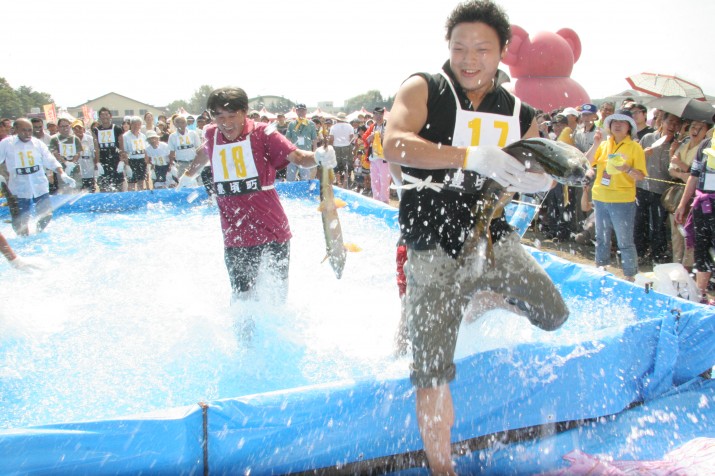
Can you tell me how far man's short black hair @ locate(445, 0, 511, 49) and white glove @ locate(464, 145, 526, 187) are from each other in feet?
2.26

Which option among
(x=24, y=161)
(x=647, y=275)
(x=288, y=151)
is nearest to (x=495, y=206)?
(x=288, y=151)

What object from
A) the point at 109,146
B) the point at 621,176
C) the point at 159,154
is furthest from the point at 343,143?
the point at 621,176

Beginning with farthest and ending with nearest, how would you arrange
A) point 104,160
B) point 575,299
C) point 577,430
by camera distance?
point 104,160
point 575,299
point 577,430

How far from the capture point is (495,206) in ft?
8.01

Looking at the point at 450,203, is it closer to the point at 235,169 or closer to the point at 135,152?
the point at 235,169

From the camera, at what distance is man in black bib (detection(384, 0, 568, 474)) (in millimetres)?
2252

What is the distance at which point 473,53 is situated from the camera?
2344 mm

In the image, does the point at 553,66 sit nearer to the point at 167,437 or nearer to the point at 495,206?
the point at 495,206

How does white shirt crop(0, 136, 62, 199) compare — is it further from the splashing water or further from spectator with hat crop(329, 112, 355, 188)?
spectator with hat crop(329, 112, 355, 188)

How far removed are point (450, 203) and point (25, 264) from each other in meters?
3.68

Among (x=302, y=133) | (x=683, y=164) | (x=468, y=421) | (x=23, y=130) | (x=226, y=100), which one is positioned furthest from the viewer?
(x=302, y=133)

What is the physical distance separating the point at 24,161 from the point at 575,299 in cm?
712

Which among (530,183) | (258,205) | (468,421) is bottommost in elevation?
(468,421)

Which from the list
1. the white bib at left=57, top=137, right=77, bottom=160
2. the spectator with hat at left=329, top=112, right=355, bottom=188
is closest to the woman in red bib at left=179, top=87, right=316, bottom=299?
the white bib at left=57, top=137, right=77, bottom=160
